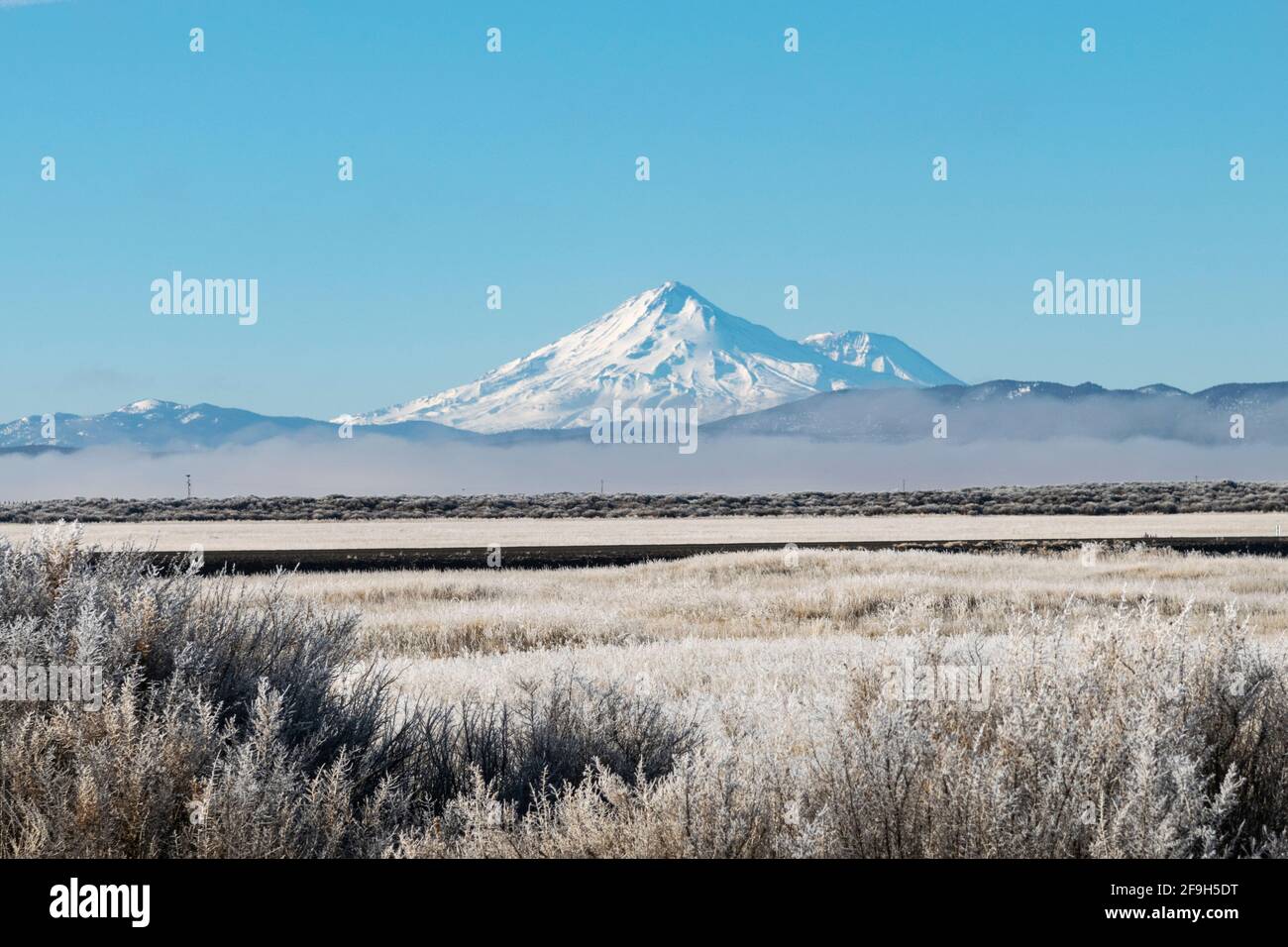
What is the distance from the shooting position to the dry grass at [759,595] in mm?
16953

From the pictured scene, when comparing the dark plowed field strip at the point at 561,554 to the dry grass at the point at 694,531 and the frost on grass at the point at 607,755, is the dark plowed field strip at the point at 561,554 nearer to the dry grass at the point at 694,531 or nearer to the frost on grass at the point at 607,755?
the dry grass at the point at 694,531

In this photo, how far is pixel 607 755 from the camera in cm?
636

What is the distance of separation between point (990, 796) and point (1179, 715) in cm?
134

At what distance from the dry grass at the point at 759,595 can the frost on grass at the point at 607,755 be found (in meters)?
6.31

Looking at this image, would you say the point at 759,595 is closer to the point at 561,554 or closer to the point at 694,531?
the point at 561,554

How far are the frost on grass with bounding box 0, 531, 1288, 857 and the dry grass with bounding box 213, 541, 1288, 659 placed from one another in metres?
6.31

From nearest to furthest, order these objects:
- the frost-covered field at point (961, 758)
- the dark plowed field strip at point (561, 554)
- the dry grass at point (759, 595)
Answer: the frost-covered field at point (961, 758), the dry grass at point (759, 595), the dark plowed field strip at point (561, 554)

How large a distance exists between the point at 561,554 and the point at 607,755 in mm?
30732

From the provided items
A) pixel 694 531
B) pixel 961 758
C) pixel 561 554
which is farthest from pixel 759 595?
pixel 694 531

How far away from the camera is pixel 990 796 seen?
13.9 feet

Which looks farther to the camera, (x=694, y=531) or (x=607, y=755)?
(x=694, y=531)

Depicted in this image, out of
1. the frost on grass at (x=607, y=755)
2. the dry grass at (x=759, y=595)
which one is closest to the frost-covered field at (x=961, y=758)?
the frost on grass at (x=607, y=755)

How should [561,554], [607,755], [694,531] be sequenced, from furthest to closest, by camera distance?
[694,531] → [561,554] → [607,755]
